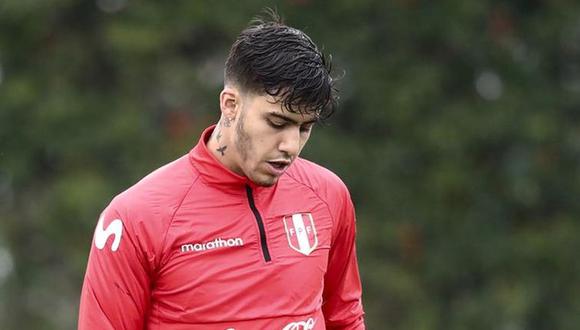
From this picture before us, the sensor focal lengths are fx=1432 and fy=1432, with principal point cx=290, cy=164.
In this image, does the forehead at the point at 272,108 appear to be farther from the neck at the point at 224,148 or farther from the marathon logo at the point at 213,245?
the marathon logo at the point at 213,245

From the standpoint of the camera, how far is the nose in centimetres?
454

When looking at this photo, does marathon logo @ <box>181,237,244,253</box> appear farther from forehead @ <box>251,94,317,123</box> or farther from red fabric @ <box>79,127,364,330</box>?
forehead @ <box>251,94,317,123</box>

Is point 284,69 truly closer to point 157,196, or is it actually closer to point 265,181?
point 265,181

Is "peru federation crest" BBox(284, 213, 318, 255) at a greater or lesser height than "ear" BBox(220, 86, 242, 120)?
lesser

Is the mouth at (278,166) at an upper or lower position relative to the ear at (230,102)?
lower

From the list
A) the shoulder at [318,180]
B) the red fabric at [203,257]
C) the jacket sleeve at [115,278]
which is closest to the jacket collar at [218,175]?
the red fabric at [203,257]

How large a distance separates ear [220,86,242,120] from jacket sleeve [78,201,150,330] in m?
0.48

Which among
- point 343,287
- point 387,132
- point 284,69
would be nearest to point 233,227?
point 284,69

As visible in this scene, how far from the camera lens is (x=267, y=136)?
4.56m

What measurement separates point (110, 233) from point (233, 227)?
41 cm

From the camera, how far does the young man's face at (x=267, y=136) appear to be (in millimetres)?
4551

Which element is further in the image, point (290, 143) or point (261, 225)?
point (261, 225)

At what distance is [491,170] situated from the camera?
1780 centimetres

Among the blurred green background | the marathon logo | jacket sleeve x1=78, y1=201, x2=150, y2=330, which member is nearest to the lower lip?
the marathon logo
